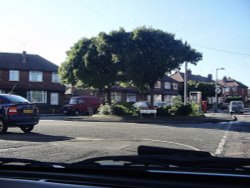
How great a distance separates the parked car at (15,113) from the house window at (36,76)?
39659 millimetres

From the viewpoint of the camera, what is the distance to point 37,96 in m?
55.7

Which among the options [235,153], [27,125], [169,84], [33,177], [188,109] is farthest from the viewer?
[169,84]

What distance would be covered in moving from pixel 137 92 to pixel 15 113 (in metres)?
58.2

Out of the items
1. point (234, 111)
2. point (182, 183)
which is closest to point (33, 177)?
point (182, 183)

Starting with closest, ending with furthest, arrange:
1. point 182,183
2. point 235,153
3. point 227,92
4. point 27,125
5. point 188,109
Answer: point 182,183 < point 235,153 < point 27,125 < point 188,109 < point 227,92

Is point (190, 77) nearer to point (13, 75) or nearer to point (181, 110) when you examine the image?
point (13, 75)

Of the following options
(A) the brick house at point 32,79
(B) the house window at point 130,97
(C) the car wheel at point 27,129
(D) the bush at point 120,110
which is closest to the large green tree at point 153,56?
(D) the bush at point 120,110

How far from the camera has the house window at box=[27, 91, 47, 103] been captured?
55.2 meters

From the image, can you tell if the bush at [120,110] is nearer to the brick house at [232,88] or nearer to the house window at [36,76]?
the house window at [36,76]

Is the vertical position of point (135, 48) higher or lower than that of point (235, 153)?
higher

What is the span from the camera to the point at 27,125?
1622 cm

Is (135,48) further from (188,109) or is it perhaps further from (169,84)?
(169,84)

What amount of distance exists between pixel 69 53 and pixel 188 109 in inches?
493

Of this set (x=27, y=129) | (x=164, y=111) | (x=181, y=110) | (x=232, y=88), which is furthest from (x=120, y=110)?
(x=232, y=88)
